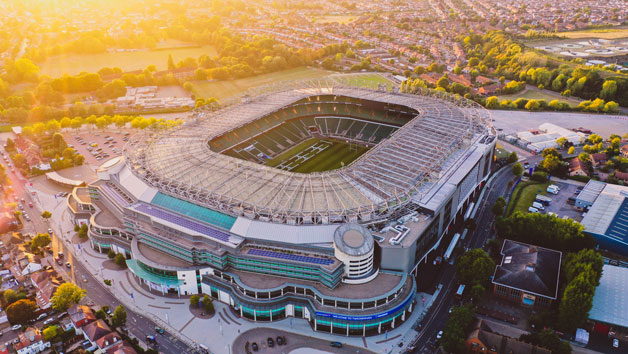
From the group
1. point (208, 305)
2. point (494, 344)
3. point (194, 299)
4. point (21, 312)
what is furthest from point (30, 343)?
point (494, 344)

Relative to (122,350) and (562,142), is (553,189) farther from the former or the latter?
(122,350)

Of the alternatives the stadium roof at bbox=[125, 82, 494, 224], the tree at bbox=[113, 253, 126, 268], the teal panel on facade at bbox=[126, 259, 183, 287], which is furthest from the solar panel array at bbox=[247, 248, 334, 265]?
the tree at bbox=[113, 253, 126, 268]

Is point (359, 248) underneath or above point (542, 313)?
above

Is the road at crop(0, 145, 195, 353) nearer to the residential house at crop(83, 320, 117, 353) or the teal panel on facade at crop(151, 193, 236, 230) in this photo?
the residential house at crop(83, 320, 117, 353)

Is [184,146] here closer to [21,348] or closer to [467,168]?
[21,348]

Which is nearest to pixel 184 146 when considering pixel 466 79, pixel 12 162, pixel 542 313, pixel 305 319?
pixel 305 319
